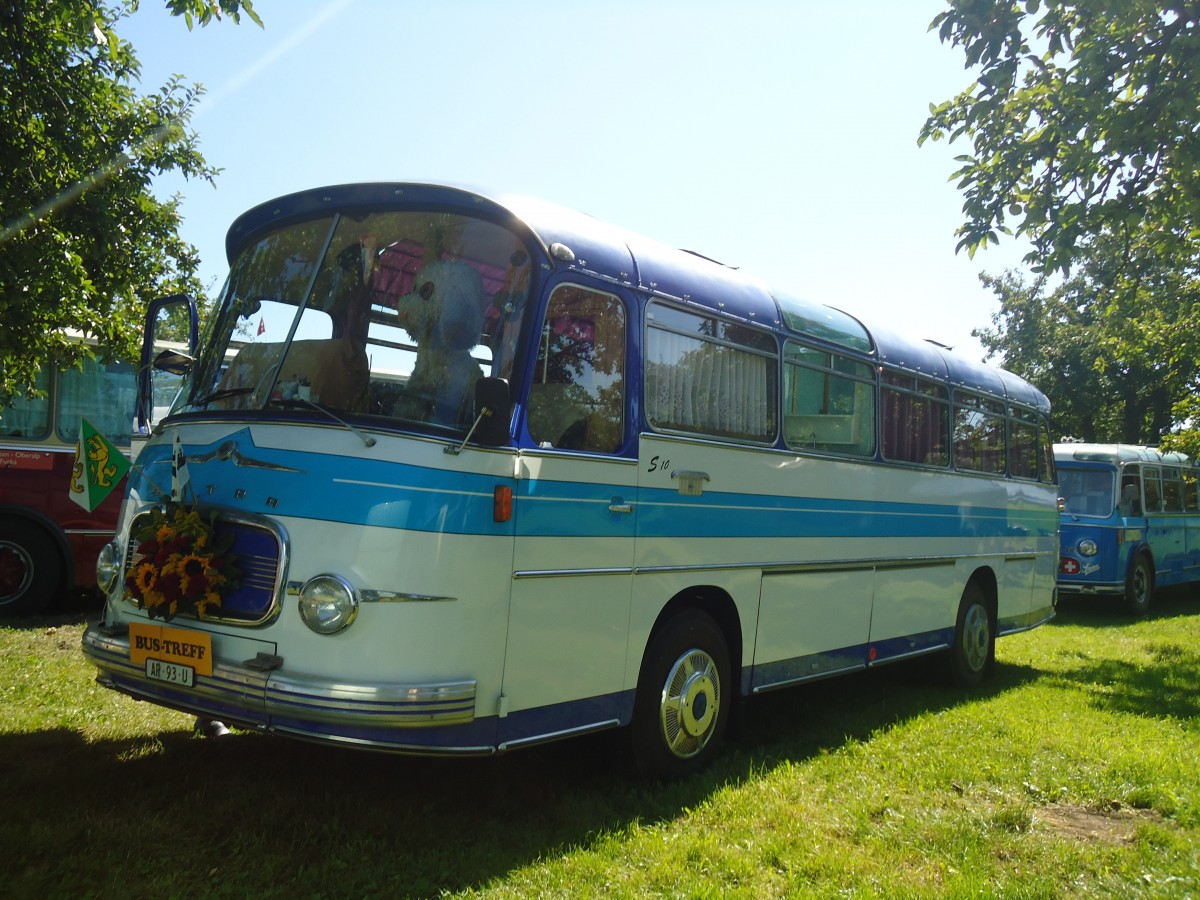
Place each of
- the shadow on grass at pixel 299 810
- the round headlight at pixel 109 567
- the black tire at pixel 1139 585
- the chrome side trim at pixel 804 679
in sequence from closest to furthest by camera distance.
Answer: the shadow on grass at pixel 299 810
the round headlight at pixel 109 567
the chrome side trim at pixel 804 679
the black tire at pixel 1139 585

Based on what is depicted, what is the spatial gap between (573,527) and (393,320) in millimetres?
1334

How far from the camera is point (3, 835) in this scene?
432 cm

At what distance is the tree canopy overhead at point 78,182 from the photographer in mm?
8211

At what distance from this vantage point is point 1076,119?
1037 cm

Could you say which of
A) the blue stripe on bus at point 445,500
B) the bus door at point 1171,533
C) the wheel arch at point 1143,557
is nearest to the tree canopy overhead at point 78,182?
the blue stripe on bus at point 445,500

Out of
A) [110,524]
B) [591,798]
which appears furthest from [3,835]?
[110,524]

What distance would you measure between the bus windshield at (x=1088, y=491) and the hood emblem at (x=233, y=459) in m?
15.0

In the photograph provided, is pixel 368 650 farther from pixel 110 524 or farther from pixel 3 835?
pixel 110 524

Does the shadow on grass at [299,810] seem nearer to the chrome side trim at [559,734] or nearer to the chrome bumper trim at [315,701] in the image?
the chrome side trim at [559,734]

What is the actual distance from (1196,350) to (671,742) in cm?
1539

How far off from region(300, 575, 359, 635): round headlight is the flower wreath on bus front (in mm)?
458

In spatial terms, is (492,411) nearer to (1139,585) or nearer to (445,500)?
(445,500)

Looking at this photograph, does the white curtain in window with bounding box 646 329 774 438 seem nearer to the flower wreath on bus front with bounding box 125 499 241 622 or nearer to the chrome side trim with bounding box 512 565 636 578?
the chrome side trim with bounding box 512 565 636 578

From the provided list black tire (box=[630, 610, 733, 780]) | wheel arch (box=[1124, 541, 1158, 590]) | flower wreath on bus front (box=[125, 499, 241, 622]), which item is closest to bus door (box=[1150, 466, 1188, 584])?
wheel arch (box=[1124, 541, 1158, 590])
